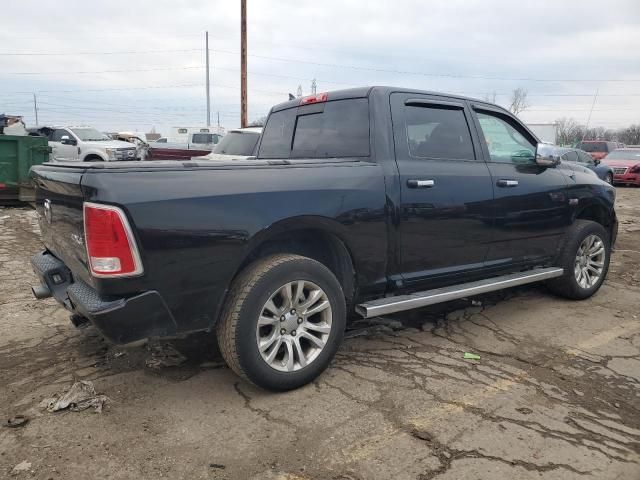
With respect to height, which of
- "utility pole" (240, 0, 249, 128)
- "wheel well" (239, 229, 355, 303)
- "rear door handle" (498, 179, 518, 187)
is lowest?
"wheel well" (239, 229, 355, 303)

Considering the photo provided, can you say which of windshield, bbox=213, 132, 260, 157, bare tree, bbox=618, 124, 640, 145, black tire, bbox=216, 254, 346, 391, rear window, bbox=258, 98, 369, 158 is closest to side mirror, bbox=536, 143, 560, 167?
rear window, bbox=258, 98, 369, 158

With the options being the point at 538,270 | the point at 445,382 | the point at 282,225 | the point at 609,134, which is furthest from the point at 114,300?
the point at 609,134

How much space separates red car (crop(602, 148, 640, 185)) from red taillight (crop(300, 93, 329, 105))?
64.4 feet

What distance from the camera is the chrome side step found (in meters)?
3.46

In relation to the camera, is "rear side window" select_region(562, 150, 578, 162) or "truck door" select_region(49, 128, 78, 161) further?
"truck door" select_region(49, 128, 78, 161)

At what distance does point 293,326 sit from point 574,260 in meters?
3.22

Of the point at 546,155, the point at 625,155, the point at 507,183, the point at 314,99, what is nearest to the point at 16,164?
the point at 314,99

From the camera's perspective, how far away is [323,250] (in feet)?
11.5

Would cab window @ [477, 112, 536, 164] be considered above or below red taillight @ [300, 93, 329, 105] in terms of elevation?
below

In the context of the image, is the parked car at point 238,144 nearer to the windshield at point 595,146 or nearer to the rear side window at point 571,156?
the rear side window at point 571,156

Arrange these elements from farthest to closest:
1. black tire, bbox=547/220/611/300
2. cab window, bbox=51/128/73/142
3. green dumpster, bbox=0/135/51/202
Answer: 1. cab window, bbox=51/128/73/142
2. green dumpster, bbox=0/135/51/202
3. black tire, bbox=547/220/611/300

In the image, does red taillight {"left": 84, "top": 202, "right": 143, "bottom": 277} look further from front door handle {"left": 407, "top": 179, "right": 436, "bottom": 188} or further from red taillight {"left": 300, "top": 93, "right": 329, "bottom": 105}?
red taillight {"left": 300, "top": 93, "right": 329, "bottom": 105}

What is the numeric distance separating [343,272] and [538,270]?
7.27 feet

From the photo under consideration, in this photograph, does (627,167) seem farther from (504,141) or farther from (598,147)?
(504,141)
